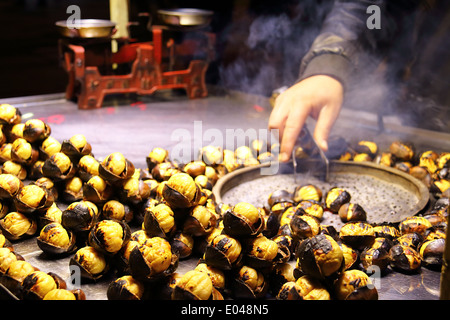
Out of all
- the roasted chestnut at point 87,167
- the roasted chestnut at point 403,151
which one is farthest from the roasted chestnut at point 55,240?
the roasted chestnut at point 403,151

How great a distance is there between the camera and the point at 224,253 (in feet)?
4.51

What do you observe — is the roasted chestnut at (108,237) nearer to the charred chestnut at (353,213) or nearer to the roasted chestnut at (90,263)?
the roasted chestnut at (90,263)

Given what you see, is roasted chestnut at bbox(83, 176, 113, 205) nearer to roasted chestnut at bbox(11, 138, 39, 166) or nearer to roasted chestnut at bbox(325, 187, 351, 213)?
roasted chestnut at bbox(11, 138, 39, 166)

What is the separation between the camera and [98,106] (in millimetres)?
4082

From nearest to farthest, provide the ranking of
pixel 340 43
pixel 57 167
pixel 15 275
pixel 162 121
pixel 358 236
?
pixel 15 275 → pixel 358 236 → pixel 57 167 → pixel 340 43 → pixel 162 121

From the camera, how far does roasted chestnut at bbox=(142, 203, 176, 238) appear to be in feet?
5.08

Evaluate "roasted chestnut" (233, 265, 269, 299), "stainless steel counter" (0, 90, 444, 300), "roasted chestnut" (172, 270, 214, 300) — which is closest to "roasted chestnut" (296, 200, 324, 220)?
"roasted chestnut" (233, 265, 269, 299)

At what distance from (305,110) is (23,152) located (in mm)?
1361

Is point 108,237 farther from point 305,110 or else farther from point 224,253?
point 305,110

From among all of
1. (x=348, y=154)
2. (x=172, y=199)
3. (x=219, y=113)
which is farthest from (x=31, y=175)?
(x=219, y=113)

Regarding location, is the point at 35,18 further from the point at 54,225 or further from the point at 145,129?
the point at 54,225

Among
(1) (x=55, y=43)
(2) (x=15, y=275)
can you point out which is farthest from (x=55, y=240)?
(1) (x=55, y=43)

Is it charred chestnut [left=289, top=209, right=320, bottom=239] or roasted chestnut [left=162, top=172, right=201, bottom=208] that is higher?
roasted chestnut [left=162, top=172, right=201, bottom=208]

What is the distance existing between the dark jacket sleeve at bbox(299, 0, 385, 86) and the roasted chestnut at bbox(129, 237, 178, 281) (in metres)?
1.60
